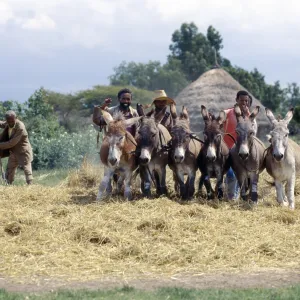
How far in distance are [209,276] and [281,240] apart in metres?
1.82

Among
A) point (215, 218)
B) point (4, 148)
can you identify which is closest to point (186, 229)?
point (215, 218)

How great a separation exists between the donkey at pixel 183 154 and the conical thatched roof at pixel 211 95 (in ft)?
48.0

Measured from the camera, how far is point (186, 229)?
8.66 meters

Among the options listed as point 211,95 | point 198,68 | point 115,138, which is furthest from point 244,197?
point 198,68

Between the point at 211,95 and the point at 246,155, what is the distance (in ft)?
53.5

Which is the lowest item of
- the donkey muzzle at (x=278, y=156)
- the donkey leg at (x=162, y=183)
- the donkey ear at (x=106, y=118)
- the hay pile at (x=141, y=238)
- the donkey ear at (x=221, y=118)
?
the hay pile at (x=141, y=238)

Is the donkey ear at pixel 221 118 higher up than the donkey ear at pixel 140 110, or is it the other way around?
the donkey ear at pixel 140 110

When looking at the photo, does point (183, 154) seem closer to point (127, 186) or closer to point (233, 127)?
point (127, 186)

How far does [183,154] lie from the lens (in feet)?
33.5

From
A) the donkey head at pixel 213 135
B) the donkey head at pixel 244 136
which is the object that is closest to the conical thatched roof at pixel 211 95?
the donkey head at pixel 213 135

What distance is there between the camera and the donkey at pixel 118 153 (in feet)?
33.4

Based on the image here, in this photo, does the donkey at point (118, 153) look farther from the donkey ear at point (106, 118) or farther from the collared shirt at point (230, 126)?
the collared shirt at point (230, 126)

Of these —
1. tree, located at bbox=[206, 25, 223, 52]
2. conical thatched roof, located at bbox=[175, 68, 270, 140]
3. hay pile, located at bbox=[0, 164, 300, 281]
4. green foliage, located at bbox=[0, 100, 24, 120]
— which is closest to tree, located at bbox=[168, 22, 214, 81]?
tree, located at bbox=[206, 25, 223, 52]

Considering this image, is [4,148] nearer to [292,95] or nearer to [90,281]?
[90,281]
